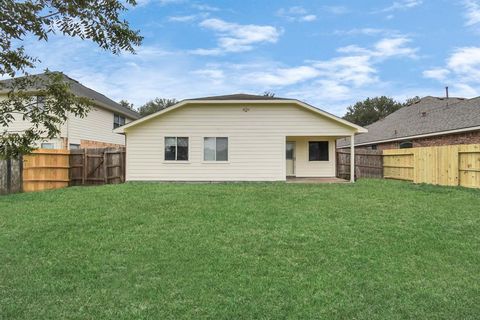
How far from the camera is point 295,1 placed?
457 inches

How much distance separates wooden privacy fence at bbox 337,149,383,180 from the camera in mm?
21219

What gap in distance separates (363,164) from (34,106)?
2057 cm

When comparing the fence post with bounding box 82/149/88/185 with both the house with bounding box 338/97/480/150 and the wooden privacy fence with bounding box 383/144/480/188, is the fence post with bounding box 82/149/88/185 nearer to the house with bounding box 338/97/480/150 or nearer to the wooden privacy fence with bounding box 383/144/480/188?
the wooden privacy fence with bounding box 383/144/480/188

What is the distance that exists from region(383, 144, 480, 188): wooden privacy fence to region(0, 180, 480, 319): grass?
12.7 ft

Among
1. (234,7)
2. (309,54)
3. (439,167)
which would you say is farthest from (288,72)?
(234,7)

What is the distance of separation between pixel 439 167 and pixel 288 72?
40.3 ft

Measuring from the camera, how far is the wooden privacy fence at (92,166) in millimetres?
17547

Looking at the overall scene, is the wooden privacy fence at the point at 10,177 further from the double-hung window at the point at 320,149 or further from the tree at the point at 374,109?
the tree at the point at 374,109

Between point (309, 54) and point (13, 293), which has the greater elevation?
point (309, 54)

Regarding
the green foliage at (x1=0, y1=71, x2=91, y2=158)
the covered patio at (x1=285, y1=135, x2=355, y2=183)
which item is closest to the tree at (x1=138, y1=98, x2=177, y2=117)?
the covered patio at (x1=285, y1=135, x2=355, y2=183)

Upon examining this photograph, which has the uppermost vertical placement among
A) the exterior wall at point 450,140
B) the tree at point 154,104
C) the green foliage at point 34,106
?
the tree at point 154,104

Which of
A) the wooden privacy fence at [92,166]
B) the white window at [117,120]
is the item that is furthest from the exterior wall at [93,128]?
the wooden privacy fence at [92,166]

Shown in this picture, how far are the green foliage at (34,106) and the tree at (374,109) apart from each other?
57.0m

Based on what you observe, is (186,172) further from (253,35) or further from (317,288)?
(317,288)
